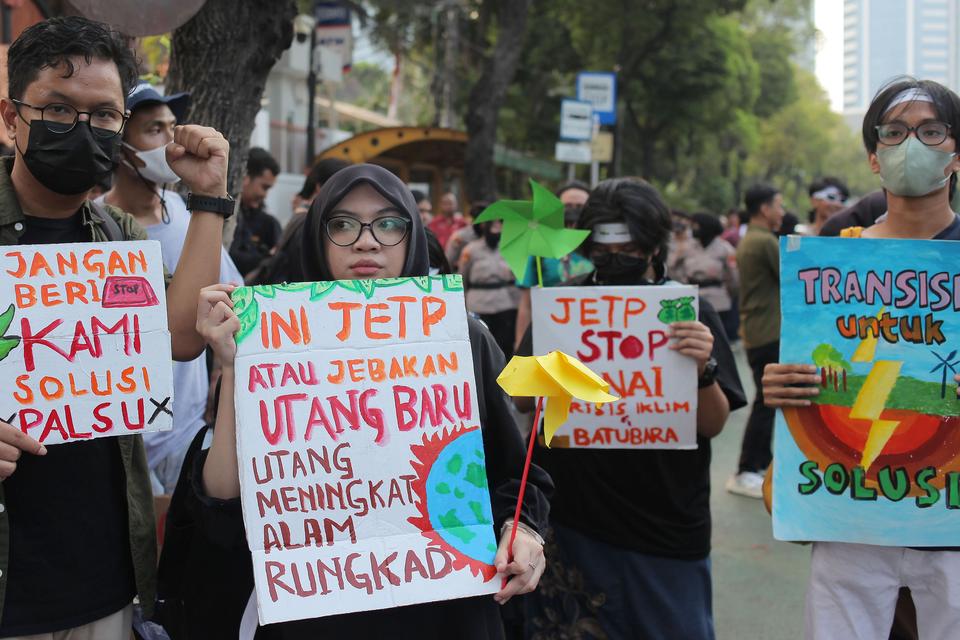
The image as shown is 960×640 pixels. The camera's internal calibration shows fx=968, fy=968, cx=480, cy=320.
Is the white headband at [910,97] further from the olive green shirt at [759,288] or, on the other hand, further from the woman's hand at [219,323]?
the olive green shirt at [759,288]

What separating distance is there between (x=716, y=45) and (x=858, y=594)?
24238 mm

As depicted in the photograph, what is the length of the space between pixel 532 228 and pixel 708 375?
0.76 meters

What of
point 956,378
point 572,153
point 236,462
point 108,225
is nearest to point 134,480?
point 236,462

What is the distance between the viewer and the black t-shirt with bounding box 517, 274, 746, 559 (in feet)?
10.2

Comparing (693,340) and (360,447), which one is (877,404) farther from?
(360,447)

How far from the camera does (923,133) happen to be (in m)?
2.69

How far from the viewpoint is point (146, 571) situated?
2184mm

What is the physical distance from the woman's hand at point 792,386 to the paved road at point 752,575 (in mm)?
2238

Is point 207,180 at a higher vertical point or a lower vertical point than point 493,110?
lower

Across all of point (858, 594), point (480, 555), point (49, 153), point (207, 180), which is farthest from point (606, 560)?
point (49, 153)

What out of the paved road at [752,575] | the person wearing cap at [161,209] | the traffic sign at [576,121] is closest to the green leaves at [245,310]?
the person wearing cap at [161,209]

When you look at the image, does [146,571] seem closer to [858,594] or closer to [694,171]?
[858,594]

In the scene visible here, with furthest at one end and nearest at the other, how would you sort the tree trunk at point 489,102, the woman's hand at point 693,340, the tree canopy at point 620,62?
the tree canopy at point 620,62
the tree trunk at point 489,102
the woman's hand at point 693,340

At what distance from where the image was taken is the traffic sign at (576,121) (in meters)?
13.2
